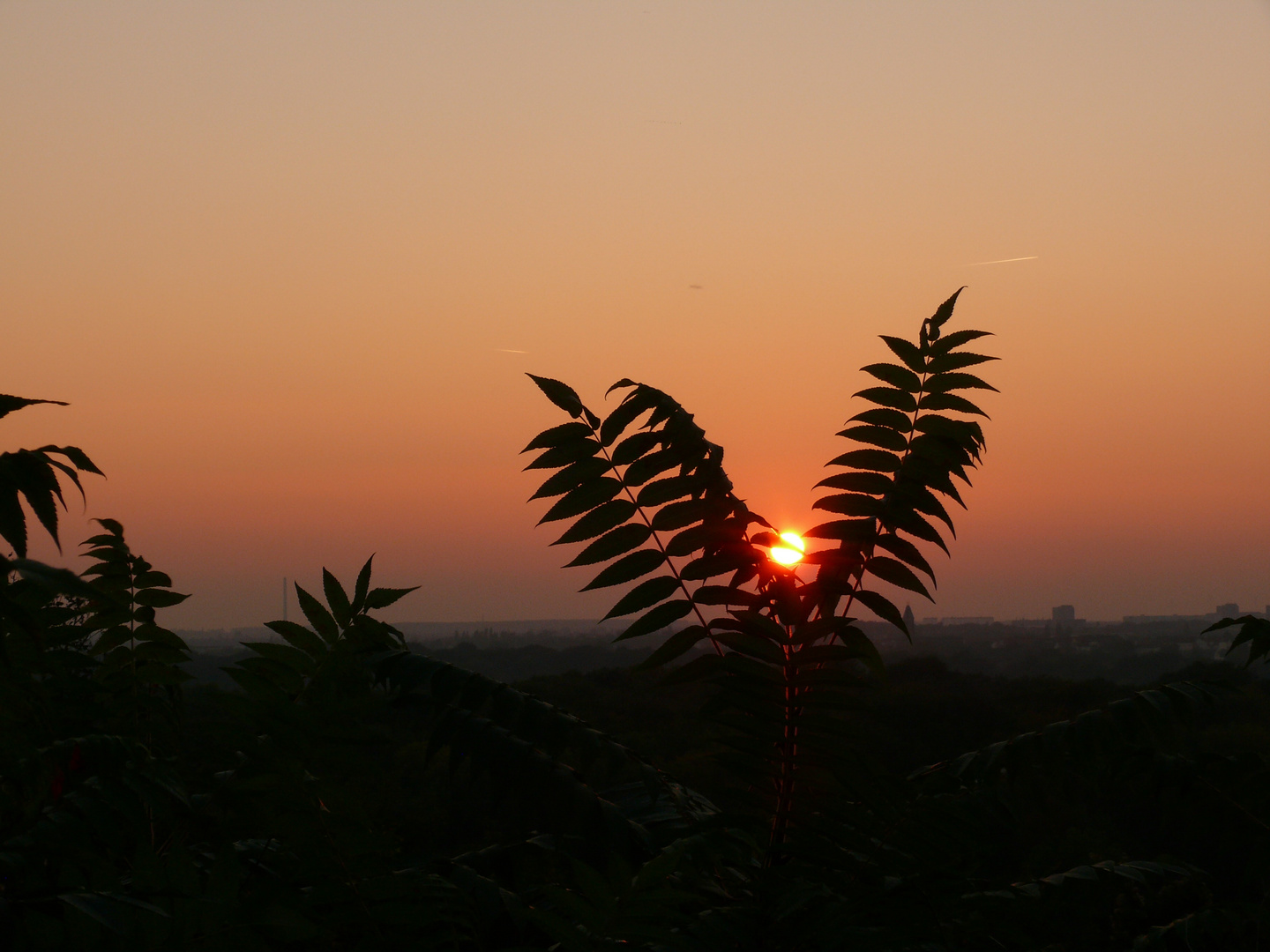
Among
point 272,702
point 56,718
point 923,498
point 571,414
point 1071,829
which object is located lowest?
point 1071,829

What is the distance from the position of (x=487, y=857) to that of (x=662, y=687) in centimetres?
93

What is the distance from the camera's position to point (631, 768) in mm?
2977

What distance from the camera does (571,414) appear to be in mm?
3137

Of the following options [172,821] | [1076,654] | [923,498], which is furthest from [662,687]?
[1076,654]

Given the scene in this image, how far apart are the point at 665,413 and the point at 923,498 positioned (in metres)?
0.94

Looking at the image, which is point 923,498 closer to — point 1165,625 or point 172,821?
point 172,821

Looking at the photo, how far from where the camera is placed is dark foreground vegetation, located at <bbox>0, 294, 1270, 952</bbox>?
191cm

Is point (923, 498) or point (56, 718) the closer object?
point (56, 718)

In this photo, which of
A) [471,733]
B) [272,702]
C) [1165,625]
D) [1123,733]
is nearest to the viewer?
[272,702]

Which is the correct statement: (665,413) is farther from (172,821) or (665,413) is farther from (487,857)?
(172,821)

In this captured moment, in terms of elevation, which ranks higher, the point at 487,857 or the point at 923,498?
the point at 923,498

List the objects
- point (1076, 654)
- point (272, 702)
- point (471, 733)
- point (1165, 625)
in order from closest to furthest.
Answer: point (272, 702), point (471, 733), point (1076, 654), point (1165, 625)

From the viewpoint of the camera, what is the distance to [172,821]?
2809mm

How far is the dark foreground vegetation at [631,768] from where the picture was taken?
191 centimetres
